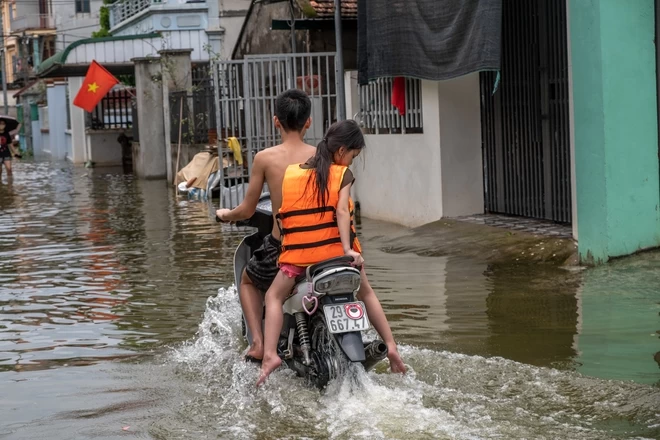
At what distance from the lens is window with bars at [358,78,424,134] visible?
547 inches

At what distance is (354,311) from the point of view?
18.7 ft

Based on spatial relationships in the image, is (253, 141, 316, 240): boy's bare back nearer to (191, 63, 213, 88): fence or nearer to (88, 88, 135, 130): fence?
(191, 63, 213, 88): fence

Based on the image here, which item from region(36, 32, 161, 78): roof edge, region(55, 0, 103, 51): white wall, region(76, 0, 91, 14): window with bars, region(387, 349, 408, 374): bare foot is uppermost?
region(76, 0, 91, 14): window with bars

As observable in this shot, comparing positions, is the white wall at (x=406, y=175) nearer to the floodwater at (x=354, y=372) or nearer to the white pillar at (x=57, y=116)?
the floodwater at (x=354, y=372)

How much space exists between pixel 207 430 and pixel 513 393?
1.74 metres

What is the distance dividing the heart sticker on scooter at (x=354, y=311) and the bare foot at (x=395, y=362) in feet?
1.72

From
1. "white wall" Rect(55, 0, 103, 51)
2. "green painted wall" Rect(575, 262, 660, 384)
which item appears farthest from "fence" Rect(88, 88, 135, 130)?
"green painted wall" Rect(575, 262, 660, 384)

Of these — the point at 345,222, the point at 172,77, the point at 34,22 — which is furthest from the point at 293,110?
the point at 34,22

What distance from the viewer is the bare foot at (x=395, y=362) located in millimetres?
6168

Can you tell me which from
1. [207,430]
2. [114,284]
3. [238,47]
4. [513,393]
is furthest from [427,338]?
[238,47]

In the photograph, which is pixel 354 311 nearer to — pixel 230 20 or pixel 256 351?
pixel 256 351

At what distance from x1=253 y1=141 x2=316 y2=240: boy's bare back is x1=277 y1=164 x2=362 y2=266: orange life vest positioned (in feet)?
0.93

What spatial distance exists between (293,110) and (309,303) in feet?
3.78

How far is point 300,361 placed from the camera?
6.20 m
